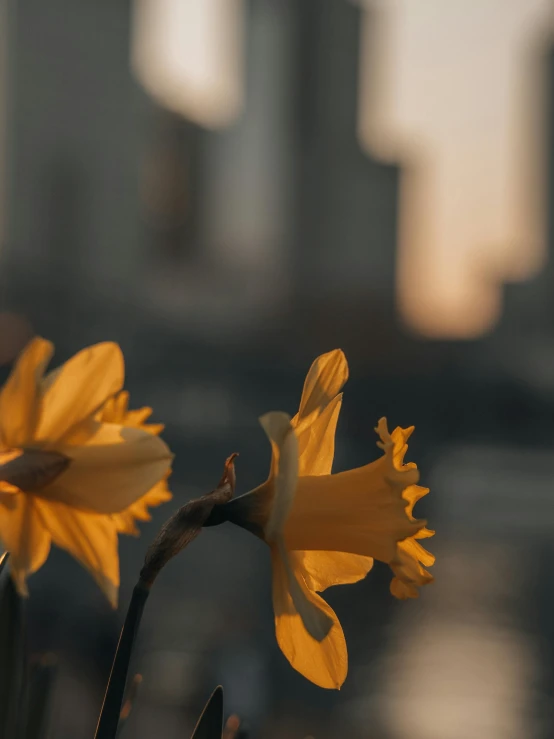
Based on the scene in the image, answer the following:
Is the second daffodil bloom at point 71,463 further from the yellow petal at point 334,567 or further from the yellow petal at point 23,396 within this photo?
the yellow petal at point 334,567

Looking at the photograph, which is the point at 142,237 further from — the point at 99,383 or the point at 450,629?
the point at 99,383

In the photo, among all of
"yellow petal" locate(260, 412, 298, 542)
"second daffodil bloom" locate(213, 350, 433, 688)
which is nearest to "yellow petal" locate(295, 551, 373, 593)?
"second daffodil bloom" locate(213, 350, 433, 688)

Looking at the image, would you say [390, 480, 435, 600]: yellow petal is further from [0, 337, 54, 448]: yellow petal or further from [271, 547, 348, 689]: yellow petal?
[0, 337, 54, 448]: yellow petal

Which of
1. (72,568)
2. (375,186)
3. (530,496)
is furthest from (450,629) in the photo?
(375,186)

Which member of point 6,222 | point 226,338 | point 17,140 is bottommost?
point 226,338

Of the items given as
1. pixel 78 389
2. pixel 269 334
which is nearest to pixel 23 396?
pixel 78 389

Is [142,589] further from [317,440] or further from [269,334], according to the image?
[269,334]
